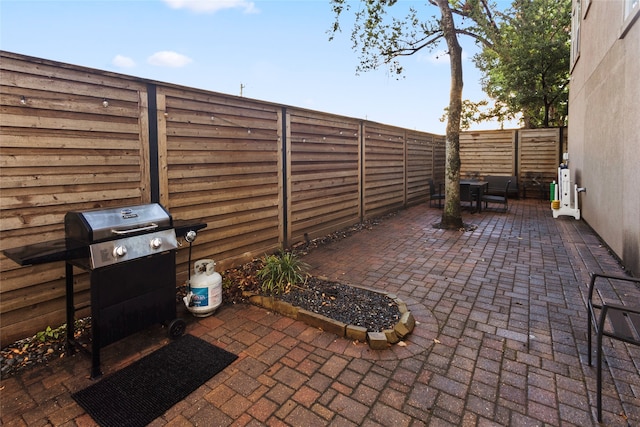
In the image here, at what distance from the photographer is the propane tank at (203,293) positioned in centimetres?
295

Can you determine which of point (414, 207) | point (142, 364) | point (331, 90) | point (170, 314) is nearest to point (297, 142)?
point (170, 314)

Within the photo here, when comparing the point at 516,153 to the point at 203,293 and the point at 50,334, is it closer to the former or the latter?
the point at 203,293

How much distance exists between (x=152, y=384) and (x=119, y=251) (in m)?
0.92

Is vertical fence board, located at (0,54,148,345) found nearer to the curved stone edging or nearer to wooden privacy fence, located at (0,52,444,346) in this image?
wooden privacy fence, located at (0,52,444,346)

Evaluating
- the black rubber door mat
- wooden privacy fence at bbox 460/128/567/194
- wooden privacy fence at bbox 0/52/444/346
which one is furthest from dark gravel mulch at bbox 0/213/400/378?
wooden privacy fence at bbox 460/128/567/194

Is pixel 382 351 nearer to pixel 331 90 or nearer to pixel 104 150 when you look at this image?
pixel 104 150

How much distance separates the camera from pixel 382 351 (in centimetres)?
246

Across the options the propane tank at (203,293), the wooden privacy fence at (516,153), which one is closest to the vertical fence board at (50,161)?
the propane tank at (203,293)

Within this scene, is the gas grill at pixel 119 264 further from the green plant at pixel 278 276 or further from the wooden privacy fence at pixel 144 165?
the green plant at pixel 278 276

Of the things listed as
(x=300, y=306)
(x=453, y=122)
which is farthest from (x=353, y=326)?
(x=453, y=122)

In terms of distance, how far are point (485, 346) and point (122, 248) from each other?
110 inches

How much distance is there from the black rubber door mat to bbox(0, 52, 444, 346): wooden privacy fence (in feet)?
3.42

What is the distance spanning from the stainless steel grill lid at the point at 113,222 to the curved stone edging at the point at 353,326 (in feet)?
4.10

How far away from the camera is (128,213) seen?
2.43 m
